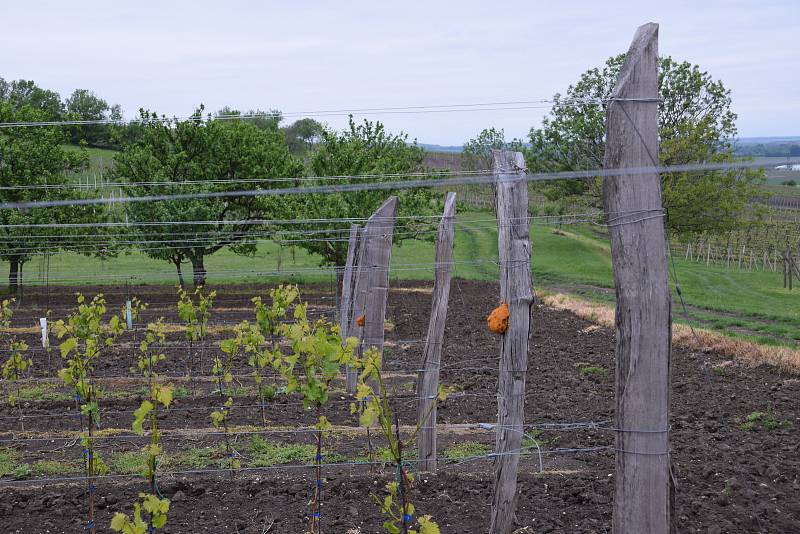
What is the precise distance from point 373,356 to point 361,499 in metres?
2.47

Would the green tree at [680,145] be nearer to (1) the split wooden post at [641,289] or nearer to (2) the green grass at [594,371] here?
(2) the green grass at [594,371]

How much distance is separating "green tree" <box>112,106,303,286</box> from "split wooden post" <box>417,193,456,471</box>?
48.1ft

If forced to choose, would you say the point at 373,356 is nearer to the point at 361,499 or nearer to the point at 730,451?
the point at 361,499

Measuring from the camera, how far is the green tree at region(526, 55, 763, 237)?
25.9 m

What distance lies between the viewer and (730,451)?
24.5 ft

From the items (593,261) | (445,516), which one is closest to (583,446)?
(445,516)

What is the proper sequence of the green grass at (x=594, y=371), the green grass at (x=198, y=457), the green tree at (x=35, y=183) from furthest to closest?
the green tree at (x=35, y=183), the green grass at (x=594, y=371), the green grass at (x=198, y=457)

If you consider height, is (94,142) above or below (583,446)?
above

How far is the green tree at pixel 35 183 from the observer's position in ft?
71.7

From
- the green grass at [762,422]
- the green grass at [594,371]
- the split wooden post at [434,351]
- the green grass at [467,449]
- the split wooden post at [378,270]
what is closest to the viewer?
the split wooden post at [434,351]

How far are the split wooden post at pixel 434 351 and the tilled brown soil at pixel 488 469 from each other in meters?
0.29

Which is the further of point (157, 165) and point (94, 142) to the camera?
point (94, 142)

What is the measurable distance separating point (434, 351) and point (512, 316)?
1.83 metres

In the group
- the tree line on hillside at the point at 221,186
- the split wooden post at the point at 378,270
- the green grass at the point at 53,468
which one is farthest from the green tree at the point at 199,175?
the green grass at the point at 53,468
